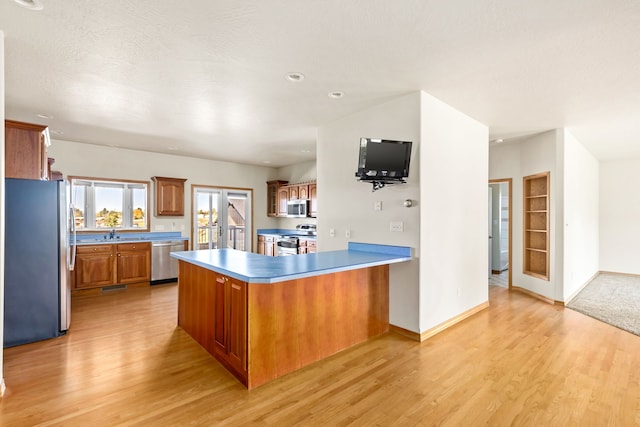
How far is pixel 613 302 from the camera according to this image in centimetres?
485

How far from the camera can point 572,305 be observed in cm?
470

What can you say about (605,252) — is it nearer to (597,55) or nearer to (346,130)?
(597,55)

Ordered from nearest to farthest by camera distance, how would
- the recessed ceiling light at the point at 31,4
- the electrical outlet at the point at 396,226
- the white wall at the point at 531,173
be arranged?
the recessed ceiling light at the point at 31,4, the electrical outlet at the point at 396,226, the white wall at the point at 531,173

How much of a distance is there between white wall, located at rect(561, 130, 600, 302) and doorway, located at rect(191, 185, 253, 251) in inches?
253

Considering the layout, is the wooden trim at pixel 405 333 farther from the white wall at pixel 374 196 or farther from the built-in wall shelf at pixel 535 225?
the built-in wall shelf at pixel 535 225

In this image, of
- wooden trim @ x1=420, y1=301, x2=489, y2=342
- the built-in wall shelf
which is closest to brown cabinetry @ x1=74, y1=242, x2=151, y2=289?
wooden trim @ x1=420, y1=301, x2=489, y2=342

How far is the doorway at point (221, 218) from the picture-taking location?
723 cm

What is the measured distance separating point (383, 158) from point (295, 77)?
1.17 metres

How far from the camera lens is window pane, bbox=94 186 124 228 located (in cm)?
600

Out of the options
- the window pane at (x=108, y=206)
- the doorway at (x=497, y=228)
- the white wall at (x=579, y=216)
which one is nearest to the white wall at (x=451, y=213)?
the white wall at (x=579, y=216)

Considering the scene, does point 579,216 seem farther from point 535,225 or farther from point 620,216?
point 620,216

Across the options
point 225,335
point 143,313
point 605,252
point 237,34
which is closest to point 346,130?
point 237,34

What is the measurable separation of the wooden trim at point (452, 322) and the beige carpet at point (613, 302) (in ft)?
4.63

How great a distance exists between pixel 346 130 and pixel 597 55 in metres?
2.47
